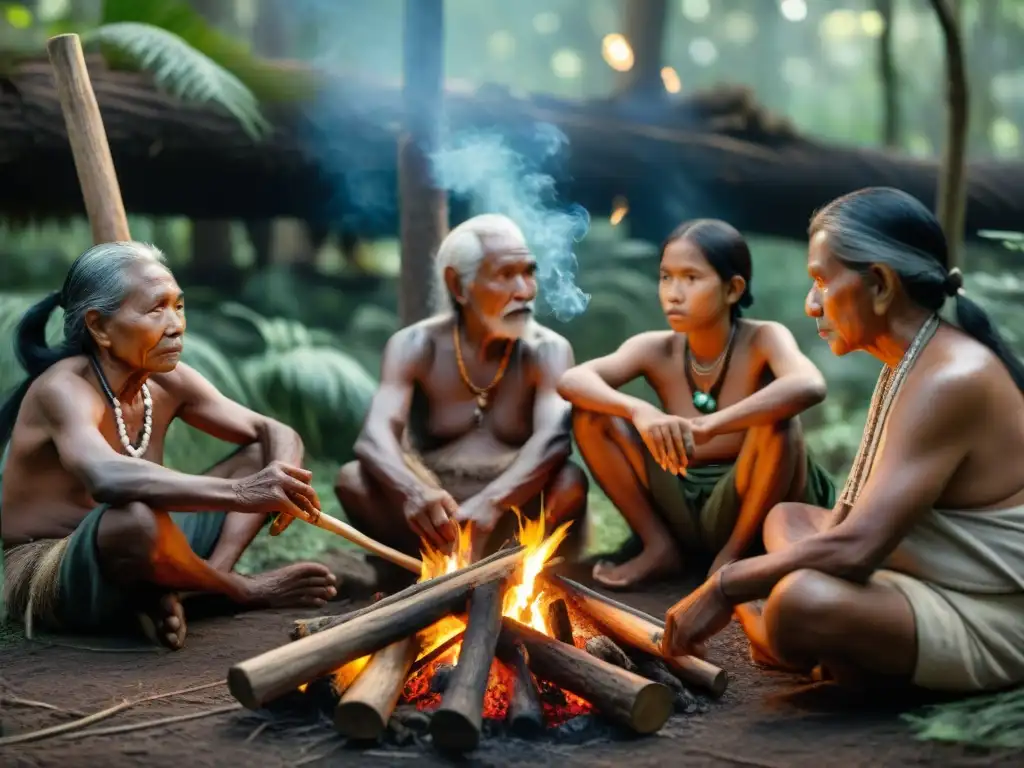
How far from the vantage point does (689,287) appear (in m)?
4.77

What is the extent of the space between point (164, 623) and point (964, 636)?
279 centimetres

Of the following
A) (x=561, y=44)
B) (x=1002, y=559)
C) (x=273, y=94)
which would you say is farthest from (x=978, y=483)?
(x=561, y=44)

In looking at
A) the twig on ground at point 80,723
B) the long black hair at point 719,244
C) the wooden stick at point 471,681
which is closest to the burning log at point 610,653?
the wooden stick at point 471,681

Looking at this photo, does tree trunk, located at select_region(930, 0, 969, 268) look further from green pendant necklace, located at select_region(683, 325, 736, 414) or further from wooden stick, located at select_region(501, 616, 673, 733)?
wooden stick, located at select_region(501, 616, 673, 733)

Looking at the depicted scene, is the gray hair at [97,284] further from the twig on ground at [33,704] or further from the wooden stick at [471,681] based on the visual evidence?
the wooden stick at [471,681]

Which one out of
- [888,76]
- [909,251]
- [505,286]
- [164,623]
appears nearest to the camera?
[909,251]

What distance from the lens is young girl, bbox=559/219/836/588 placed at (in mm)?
4664

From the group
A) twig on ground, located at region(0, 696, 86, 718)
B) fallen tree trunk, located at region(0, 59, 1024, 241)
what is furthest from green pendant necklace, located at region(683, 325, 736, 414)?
fallen tree trunk, located at region(0, 59, 1024, 241)

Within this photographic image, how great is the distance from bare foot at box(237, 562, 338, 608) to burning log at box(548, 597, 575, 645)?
4.48 ft

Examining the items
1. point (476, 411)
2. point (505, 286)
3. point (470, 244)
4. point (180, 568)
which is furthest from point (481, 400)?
point (180, 568)

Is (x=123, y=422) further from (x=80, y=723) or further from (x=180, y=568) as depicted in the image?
(x=80, y=723)

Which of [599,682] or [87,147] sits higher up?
[87,147]

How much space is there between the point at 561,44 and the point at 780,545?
2281 centimetres

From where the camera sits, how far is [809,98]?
26000 mm
